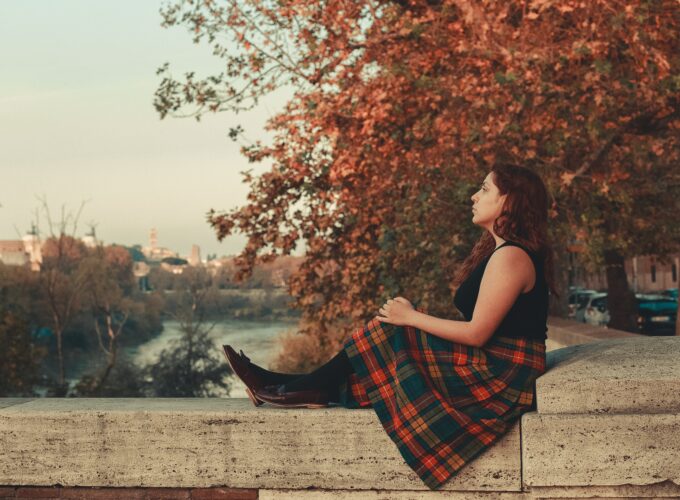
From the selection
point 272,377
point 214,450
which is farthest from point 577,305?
point 214,450

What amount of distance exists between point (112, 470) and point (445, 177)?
10376mm

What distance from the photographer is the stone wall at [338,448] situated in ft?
12.7

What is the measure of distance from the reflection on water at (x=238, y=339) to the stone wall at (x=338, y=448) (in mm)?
43507

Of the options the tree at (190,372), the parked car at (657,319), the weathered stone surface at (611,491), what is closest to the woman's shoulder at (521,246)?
the weathered stone surface at (611,491)

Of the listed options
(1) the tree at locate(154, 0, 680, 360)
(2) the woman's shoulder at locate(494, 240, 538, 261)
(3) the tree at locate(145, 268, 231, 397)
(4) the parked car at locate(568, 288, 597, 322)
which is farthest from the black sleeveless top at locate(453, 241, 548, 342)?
(3) the tree at locate(145, 268, 231, 397)

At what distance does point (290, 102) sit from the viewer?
13672 millimetres

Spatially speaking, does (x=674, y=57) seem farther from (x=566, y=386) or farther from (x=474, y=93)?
(x=566, y=386)

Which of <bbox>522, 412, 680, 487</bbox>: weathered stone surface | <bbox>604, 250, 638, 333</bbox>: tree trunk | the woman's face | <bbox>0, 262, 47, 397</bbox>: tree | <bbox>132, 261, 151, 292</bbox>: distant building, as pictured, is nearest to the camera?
<bbox>522, 412, 680, 487</bbox>: weathered stone surface

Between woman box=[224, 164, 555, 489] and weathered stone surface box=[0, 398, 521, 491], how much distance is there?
109 mm

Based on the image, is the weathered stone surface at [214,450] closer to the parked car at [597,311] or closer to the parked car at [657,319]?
the parked car at [657,319]

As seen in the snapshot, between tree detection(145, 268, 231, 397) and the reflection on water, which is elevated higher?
tree detection(145, 268, 231, 397)

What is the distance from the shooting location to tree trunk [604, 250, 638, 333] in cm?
2291

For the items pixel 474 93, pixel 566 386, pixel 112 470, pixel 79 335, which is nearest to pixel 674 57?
pixel 474 93

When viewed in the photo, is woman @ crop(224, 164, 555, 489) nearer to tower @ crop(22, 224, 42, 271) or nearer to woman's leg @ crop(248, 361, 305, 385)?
woman's leg @ crop(248, 361, 305, 385)
